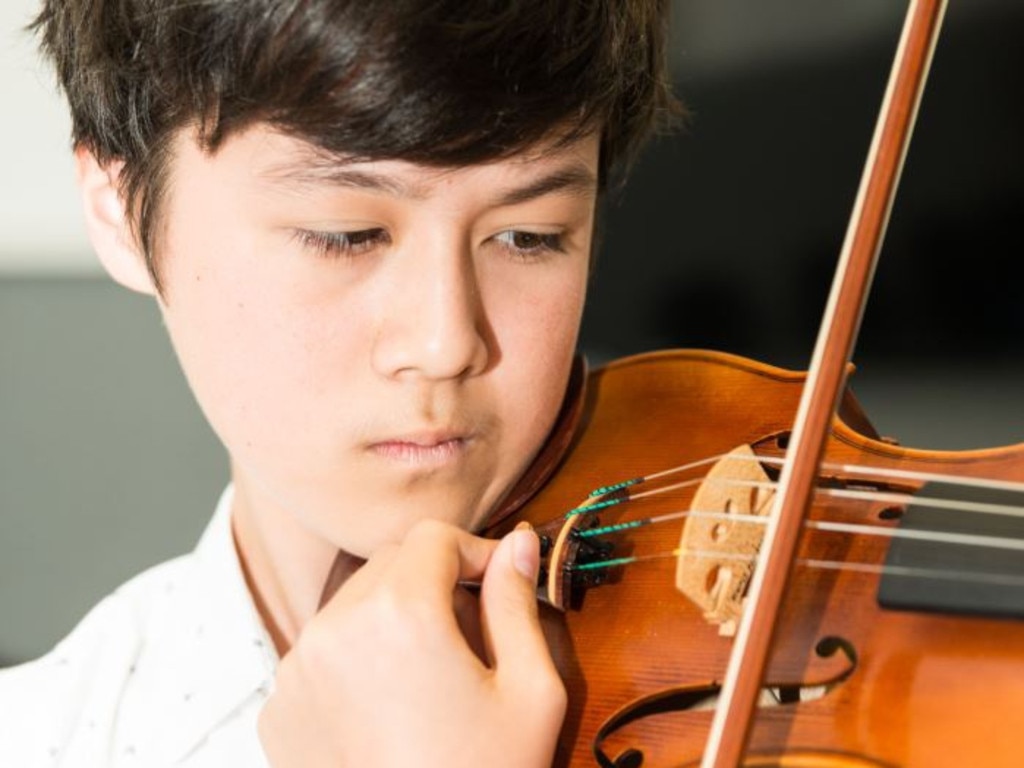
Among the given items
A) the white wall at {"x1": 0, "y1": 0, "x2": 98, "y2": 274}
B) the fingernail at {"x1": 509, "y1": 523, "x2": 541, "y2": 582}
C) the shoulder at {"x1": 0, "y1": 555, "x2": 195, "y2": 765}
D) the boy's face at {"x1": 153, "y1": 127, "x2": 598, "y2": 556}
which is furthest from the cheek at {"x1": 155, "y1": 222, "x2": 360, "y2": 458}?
the white wall at {"x1": 0, "y1": 0, "x2": 98, "y2": 274}

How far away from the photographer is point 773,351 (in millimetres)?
1306

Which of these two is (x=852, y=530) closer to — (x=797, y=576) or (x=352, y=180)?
(x=797, y=576)

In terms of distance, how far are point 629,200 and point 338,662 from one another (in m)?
0.81

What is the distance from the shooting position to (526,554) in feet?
2.05

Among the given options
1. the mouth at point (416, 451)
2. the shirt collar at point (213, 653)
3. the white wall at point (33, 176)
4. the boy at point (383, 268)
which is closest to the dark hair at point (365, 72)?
the boy at point (383, 268)

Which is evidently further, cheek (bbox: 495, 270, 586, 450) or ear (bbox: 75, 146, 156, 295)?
ear (bbox: 75, 146, 156, 295)

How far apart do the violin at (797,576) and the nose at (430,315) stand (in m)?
0.11

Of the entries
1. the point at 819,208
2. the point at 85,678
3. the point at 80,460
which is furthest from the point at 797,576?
the point at 80,460

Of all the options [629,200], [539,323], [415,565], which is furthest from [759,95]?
[415,565]

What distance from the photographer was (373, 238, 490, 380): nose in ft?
2.07

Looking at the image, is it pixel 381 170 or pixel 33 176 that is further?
pixel 33 176

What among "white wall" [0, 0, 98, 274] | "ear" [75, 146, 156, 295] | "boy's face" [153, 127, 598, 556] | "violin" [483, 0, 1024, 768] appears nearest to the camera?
"violin" [483, 0, 1024, 768]

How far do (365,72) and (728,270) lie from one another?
2.49 ft

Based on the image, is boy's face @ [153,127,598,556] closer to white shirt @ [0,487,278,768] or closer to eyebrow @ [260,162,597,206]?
eyebrow @ [260,162,597,206]
